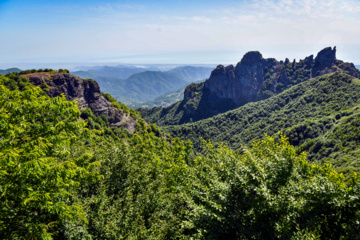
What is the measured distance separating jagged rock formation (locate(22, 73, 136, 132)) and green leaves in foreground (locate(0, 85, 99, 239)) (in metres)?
94.7

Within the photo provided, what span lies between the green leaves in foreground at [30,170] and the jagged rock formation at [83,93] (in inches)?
3728

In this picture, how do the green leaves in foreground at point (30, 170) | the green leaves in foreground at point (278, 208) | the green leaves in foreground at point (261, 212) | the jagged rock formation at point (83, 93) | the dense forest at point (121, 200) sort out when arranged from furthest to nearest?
the jagged rock formation at point (83, 93), the green leaves in foreground at point (261, 212), the green leaves in foreground at point (278, 208), the dense forest at point (121, 200), the green leaves in foreground at point (30, 170)

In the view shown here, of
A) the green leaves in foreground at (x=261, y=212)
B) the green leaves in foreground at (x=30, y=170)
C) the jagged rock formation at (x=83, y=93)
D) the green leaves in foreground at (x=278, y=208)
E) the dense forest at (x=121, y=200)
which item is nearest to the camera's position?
the green leaves in foreground at (x=30, y=170)

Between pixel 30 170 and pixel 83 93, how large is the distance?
114 metres

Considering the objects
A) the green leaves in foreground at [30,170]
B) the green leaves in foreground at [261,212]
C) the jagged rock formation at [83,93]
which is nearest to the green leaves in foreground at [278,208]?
the green leaves in foreground at [261,212]

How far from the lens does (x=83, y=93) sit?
360 ft

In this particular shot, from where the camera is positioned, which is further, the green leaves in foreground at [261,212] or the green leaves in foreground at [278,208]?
the green leaves in foreground at [261,212]

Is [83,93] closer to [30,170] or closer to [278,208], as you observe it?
[30,170]

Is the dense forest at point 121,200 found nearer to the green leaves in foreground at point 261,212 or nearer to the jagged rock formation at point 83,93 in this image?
the green leaves in foreground at point 261,212

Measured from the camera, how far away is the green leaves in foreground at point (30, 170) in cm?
855

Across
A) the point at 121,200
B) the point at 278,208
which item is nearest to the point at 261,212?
the point at 278,208

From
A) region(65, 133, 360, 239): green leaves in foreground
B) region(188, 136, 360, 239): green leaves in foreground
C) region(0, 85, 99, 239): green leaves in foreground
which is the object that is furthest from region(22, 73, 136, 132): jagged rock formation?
region(188, 136, 360, 239): green leaves in foreground

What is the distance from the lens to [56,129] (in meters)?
11.6

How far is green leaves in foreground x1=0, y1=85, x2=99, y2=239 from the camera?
28.0 feet
